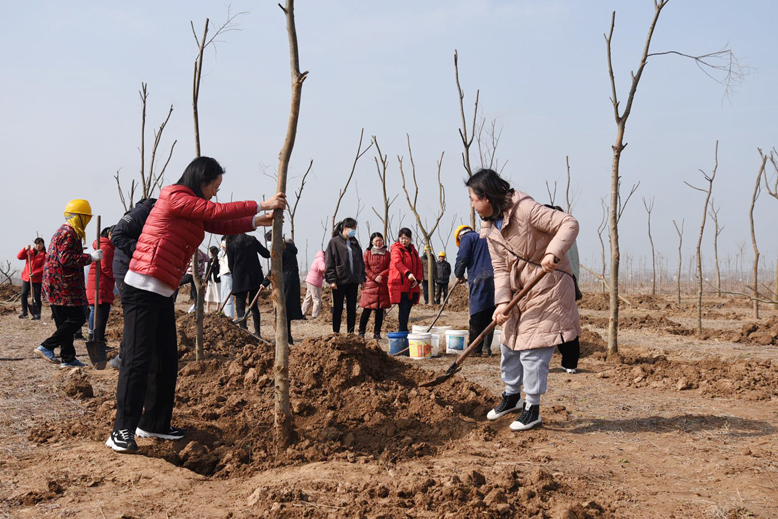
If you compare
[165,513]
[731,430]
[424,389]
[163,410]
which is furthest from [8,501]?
[731,430]

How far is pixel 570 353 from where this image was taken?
19.8 ft

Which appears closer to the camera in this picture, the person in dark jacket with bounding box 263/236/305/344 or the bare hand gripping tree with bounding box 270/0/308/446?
the bare hand gripping tree with bounding box 270/0/308/446

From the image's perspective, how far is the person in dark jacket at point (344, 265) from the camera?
8.27 metres

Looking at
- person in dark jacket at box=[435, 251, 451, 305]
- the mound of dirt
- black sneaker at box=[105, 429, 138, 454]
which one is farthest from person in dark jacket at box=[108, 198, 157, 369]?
person in dark jacket at box=[435, 251, 451, 305]

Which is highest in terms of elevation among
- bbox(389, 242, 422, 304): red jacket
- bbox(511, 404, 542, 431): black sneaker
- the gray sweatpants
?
bbox(389, 242, 422, 304): red jacket

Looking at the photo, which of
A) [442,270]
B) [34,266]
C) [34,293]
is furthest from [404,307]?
[442,270]

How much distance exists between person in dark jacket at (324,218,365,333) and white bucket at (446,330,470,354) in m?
1.47

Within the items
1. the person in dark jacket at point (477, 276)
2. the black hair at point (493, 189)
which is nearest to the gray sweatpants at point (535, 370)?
the black hair at point (493, 189)

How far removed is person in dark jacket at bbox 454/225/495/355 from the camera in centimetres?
665

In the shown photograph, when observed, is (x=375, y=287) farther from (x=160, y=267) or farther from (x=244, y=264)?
(x=160, y=267)

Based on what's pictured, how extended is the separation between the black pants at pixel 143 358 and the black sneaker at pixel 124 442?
3cm

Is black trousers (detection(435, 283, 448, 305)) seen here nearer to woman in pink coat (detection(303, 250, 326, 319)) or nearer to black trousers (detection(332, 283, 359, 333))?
woman in pink coat (detection(303, 250, 326, 319))

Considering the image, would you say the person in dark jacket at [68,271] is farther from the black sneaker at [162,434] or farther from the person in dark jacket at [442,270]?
the person in dark jacket at [442,270]

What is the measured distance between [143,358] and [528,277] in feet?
7.70
